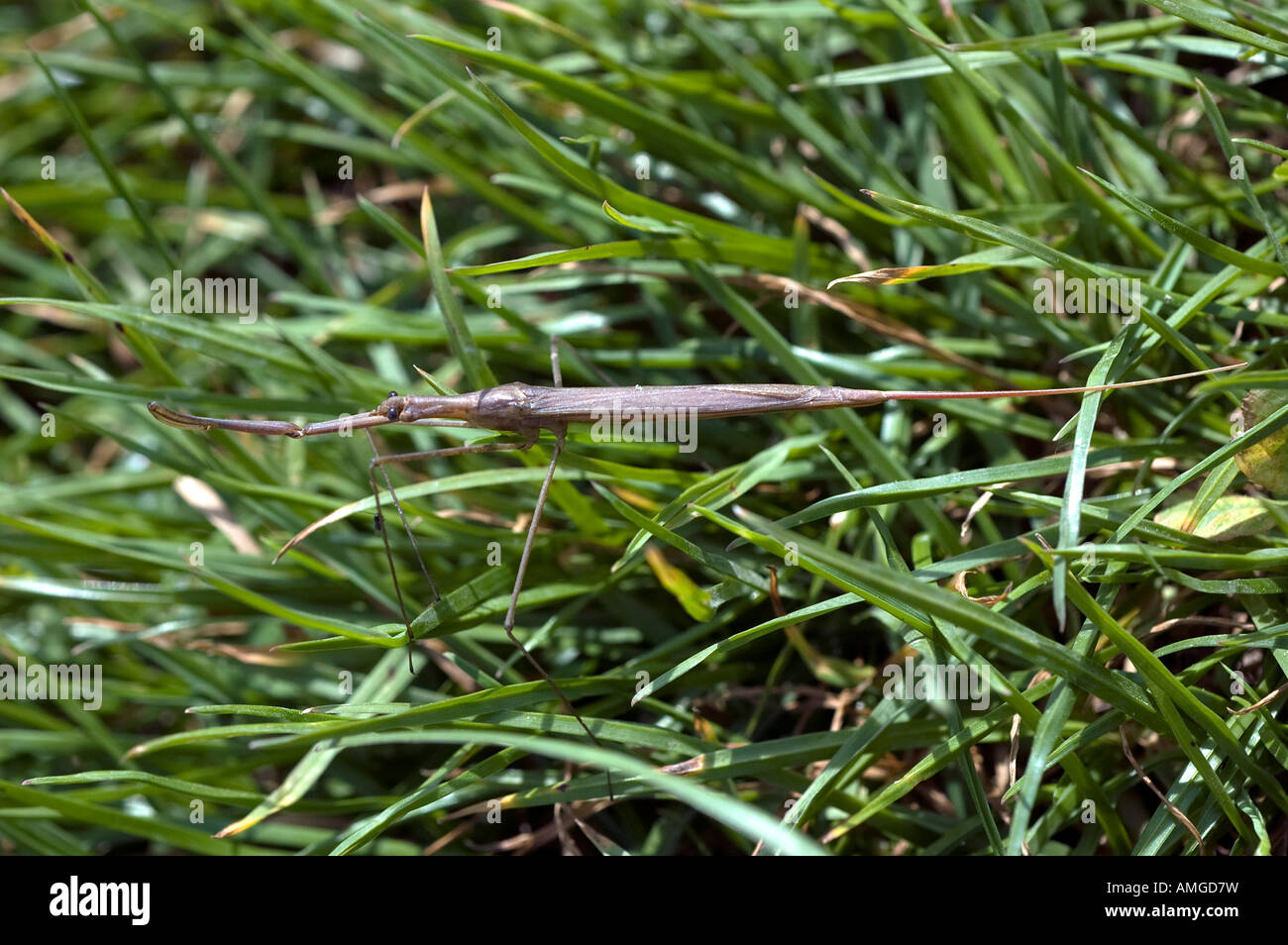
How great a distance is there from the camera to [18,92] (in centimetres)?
412

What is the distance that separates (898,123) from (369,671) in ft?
8.77

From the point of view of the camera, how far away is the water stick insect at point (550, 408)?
2.17 meters

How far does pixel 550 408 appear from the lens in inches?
89.1

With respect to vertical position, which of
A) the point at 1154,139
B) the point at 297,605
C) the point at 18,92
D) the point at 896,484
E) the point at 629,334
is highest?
the point at 18,92
